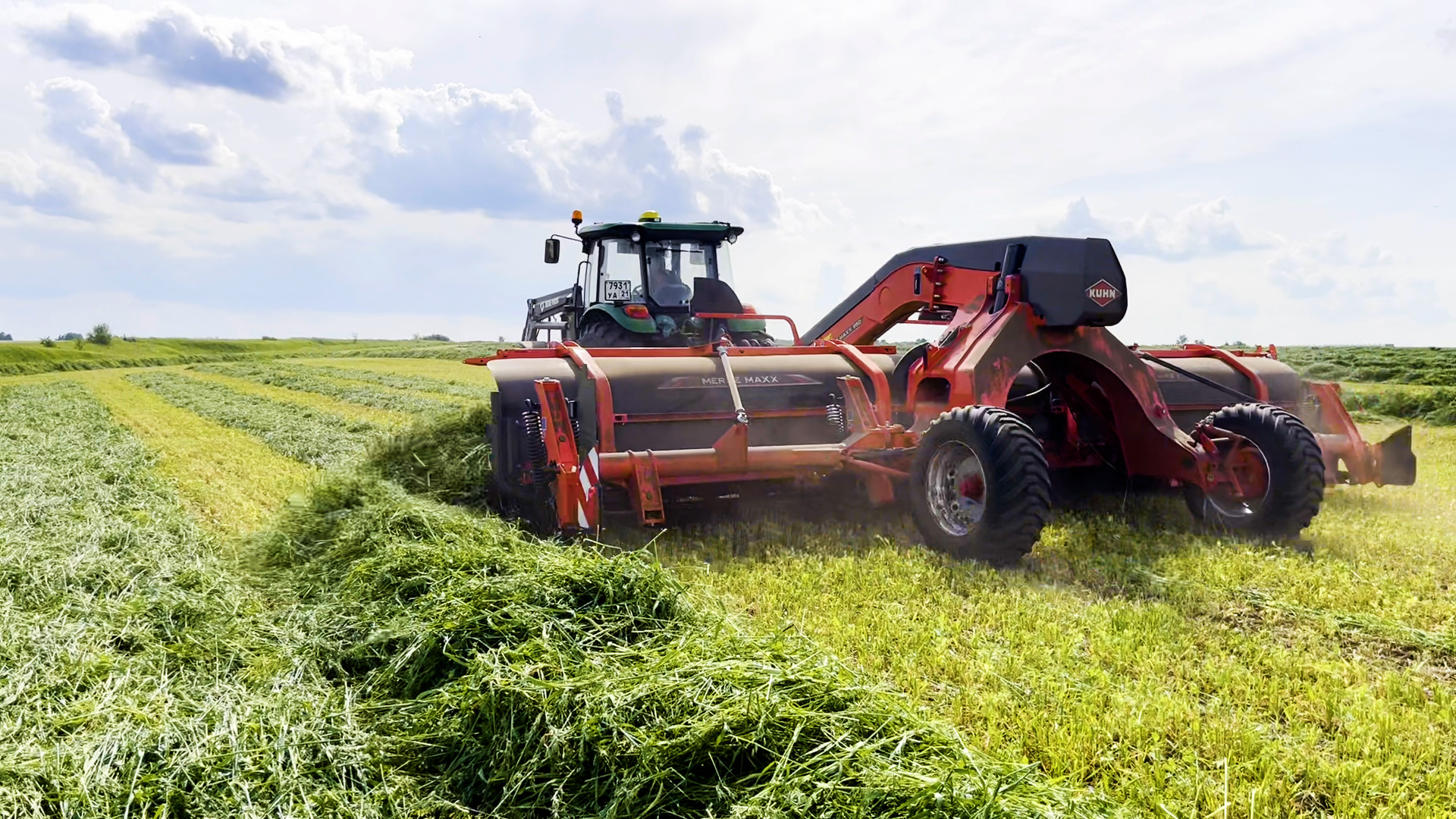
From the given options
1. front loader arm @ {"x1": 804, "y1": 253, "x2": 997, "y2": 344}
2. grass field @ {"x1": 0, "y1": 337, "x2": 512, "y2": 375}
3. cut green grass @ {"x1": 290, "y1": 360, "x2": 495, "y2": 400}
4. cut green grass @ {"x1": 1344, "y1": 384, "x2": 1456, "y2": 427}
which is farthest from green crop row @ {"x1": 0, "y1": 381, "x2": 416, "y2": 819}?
grass field @ {"x1": 0, "y1": 337, "x2": 512, "y2": 375}

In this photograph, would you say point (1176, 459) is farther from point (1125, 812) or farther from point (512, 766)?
point (512, 766)

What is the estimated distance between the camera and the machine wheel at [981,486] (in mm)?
5246

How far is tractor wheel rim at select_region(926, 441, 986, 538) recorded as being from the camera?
18.5ft

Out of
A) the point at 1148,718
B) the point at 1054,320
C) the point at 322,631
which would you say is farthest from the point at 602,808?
the point at 1054,320

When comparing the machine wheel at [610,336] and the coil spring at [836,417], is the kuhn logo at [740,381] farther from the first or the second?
the machine wheel at [610,336]

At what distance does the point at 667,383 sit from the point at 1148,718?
14.1 feet

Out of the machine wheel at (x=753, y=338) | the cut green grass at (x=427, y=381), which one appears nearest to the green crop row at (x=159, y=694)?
the machine wheel at (x=753, y=338)

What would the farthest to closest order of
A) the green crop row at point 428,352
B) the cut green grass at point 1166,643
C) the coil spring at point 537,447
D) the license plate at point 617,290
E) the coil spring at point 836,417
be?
the green crop row at point 428,352 → the license plate at point 617,290 → the coil spring at point 836,417 → the coil spring at point 537,447 → the cut green grass at point 1166,643

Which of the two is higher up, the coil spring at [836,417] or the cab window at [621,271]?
the cab window at [621,271]

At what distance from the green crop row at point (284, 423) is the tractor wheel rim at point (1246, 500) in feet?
22.6

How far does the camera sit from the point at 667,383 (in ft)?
22.7

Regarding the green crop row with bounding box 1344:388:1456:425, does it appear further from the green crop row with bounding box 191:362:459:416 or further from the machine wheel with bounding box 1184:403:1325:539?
the green crop row with bounding box 191:362:459:416

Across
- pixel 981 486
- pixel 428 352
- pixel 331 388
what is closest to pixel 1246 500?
pixel 981 486

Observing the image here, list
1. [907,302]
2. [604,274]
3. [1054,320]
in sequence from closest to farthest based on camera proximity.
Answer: [1054,320]
[907,302]
[604,274]
